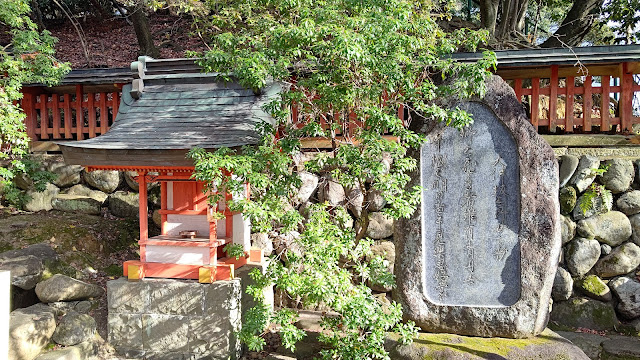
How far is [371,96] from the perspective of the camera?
5949mm

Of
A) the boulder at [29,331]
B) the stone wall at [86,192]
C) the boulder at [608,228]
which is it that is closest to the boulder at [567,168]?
the boulder at [608,228]

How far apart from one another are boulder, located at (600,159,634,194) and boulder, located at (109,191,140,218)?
9.57 meters

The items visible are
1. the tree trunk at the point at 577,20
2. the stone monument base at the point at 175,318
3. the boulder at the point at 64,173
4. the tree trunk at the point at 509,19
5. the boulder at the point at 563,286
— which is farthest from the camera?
the tree trunk at the point at 577,20

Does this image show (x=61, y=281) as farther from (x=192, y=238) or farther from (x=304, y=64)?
(x=304, y=64)

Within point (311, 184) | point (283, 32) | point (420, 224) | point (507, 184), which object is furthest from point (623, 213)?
point (283, 32)

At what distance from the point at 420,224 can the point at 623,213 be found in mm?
4536

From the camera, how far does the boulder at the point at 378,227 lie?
9.05m

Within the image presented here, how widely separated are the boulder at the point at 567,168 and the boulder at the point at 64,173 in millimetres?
10314

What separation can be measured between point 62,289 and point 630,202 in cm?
1005

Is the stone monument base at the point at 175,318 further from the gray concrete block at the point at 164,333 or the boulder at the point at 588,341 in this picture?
the boulder at the point at 588,341

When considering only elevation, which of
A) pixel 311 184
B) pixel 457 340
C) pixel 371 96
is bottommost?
pixel 457 340

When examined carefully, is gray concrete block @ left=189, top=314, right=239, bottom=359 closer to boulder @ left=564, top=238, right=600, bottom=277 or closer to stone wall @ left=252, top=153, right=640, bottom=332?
stone wall @ left=252, top=153, right=640, bottom=332

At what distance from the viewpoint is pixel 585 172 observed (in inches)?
335

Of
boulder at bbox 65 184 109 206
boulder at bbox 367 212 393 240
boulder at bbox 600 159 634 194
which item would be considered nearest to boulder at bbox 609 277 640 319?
boulder at bbox 600 159 634 194
